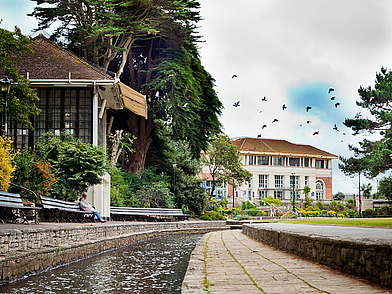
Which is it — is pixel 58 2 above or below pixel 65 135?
above

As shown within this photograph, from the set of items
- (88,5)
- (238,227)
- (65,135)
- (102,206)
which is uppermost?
(88,5)

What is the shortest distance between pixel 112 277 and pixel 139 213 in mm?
15977

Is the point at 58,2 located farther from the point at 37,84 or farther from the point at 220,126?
the point at 220,126

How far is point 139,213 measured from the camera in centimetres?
2405

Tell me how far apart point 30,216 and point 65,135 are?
22.9 feet

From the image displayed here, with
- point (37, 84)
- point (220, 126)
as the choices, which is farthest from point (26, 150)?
point (220, 126)

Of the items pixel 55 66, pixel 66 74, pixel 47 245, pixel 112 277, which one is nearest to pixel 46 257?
pixel 47 245

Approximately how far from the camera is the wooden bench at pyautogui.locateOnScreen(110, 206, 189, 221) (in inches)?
932

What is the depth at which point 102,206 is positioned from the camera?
68.1ft

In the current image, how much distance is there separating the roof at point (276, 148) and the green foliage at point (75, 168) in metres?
63.5

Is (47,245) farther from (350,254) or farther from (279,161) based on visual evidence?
(279,161)

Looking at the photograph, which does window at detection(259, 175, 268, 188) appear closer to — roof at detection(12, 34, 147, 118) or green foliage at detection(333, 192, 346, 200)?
green foliage at detection(333, 192, 346, 200)

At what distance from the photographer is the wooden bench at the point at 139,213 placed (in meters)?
23.7

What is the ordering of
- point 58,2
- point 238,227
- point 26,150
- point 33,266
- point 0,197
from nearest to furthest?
point 33,266 < point 0,197 < point 26,150 < point 238,227 < point 58,2
